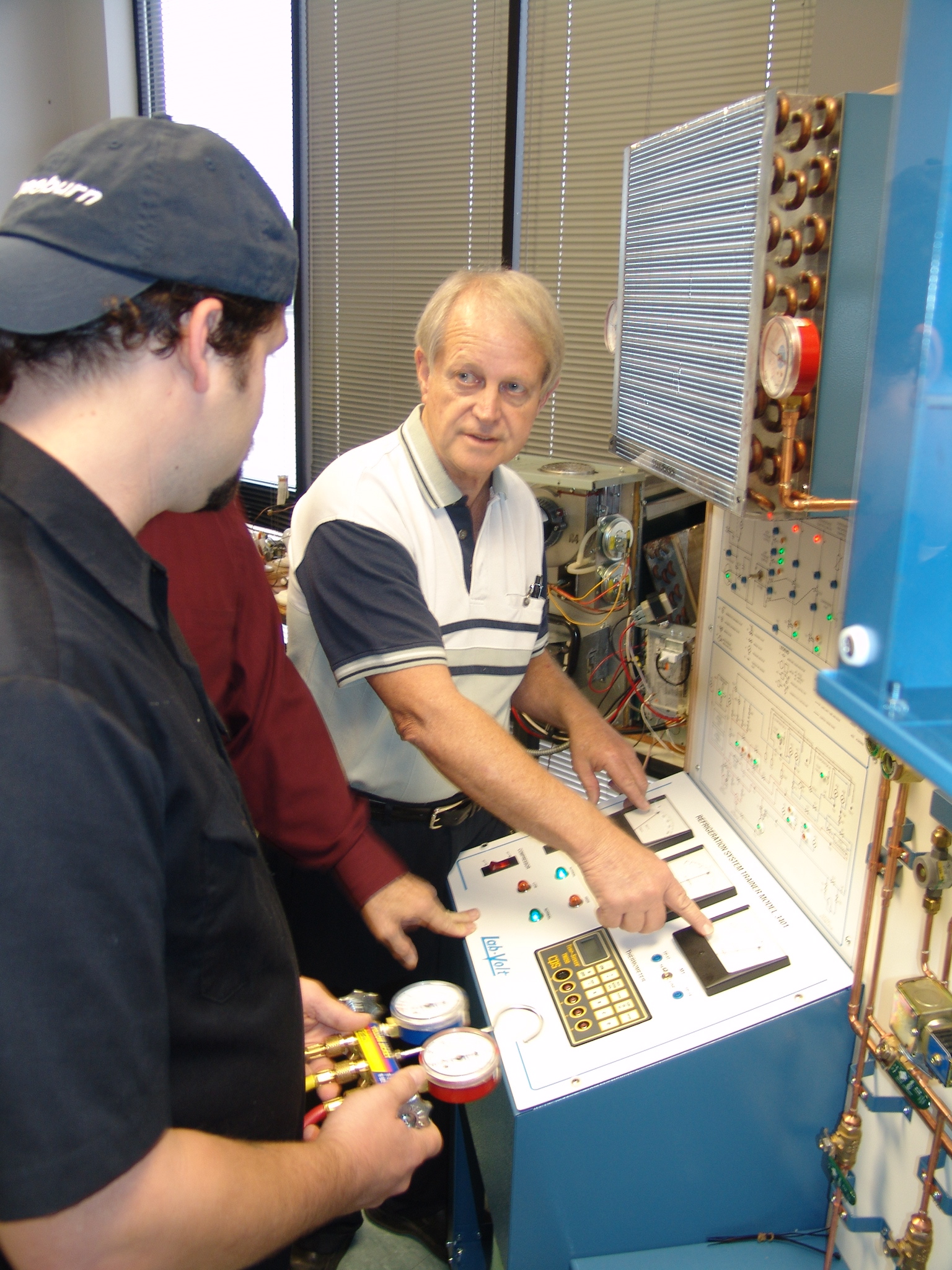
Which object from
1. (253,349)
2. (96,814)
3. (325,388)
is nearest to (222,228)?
(253,349)

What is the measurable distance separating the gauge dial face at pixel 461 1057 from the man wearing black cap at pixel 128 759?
0.18m

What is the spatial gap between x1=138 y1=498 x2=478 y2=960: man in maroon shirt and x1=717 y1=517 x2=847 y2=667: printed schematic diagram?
63 cm

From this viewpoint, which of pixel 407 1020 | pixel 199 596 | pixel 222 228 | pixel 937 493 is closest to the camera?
pixel 937 493

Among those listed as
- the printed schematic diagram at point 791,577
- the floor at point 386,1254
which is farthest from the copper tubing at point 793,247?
the floor at point 386,1254

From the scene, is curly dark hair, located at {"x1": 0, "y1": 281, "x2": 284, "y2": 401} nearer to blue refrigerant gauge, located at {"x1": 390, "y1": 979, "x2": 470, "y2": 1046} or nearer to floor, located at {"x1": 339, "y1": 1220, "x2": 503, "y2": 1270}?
blue refrigerant gauge, located at {"x1": 390, "y1": 979, "x2": 470, "y2": 1046}

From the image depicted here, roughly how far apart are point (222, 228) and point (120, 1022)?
1.88ft

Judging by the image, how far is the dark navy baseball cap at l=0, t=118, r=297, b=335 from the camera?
64 cm

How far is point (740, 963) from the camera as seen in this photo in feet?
3.73

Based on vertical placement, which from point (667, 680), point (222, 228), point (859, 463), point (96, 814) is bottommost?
point (667, 680)

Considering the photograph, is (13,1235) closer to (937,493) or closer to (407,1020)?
(407,1020)

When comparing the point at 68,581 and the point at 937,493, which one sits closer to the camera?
the point at 937,493

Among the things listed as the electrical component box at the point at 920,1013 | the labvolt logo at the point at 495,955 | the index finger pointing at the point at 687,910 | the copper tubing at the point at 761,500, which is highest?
the copper tubing at the point at 761,500

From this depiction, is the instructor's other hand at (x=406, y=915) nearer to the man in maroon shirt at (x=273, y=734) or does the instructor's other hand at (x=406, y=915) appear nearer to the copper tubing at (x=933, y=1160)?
the man in maroon shirt at (x=273, y=734)

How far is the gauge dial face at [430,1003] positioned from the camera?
112 centimetres
